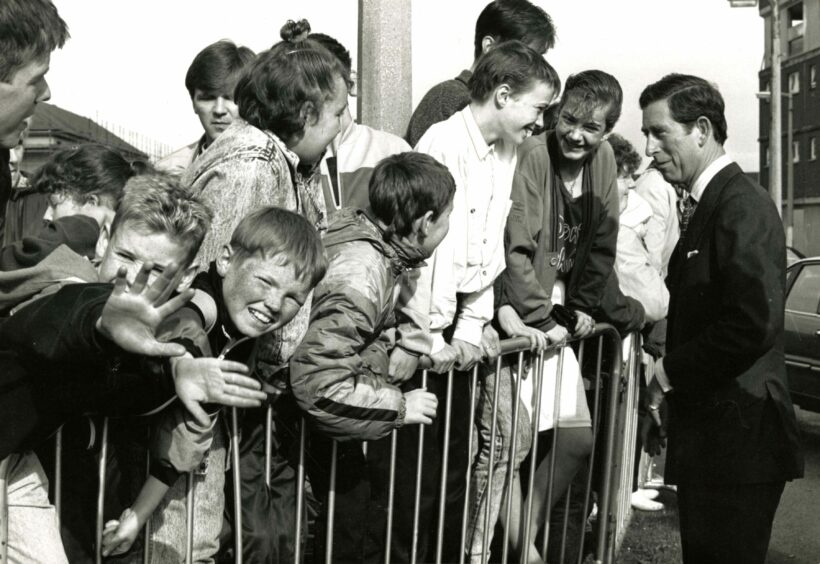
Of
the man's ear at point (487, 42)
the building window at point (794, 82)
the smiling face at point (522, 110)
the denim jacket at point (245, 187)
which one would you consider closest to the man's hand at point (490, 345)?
the smiling face at point (522, 110)

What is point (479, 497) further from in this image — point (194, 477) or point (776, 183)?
point (776, 183)

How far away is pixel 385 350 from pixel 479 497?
1.26 meters

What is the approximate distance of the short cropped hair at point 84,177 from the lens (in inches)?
155

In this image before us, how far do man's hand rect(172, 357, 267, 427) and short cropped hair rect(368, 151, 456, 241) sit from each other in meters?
1.29

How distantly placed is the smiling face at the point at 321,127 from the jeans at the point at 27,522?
1.44 m

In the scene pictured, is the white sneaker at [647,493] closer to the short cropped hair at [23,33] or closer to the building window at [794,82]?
the short cropped hair at [23,33]

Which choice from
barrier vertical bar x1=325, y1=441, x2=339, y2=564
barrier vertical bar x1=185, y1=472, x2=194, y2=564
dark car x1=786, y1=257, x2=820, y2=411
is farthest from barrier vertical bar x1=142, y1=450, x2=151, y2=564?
dark car x1=786, y1=257, x2=820, y2=411

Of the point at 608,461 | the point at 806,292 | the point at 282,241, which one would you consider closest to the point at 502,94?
the point at 608,461

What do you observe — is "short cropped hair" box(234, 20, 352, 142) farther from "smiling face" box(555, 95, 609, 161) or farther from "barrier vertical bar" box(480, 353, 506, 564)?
"smiling face" box(555, 95, 609, 161)

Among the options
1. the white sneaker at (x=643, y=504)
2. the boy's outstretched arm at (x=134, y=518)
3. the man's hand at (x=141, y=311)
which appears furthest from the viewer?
the white sneaker at (x=643, y=504)

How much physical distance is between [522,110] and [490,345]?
3.66ft

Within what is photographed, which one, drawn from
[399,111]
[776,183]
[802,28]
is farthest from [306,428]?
[802,28]

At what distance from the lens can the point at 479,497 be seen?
4.83 meters

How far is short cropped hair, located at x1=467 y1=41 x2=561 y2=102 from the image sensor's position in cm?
485
